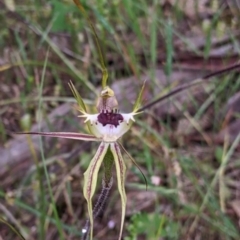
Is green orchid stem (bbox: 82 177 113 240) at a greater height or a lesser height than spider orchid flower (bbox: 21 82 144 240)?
lesser

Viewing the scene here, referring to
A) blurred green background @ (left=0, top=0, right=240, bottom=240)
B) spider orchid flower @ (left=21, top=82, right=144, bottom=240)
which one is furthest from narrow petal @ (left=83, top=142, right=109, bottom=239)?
blurred green background @ (left=0, top=0, right=240, bottom=240)

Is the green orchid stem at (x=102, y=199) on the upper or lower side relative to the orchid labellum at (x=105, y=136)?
lower

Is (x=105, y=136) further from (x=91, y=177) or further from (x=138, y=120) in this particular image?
(x=138, y=120)

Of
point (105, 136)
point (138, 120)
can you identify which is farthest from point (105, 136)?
point (138, 120)

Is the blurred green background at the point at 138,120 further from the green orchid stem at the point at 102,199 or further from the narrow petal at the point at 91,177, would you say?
the narrow petal at the point at 91,177

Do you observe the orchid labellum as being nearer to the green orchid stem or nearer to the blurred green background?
the green orchid stem

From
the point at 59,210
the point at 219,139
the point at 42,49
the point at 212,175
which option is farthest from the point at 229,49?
the point at 59,210

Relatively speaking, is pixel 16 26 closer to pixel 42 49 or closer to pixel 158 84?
pixel 42 49

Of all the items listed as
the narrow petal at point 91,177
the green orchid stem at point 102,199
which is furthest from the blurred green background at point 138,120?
the narrow petal at point 91,177
